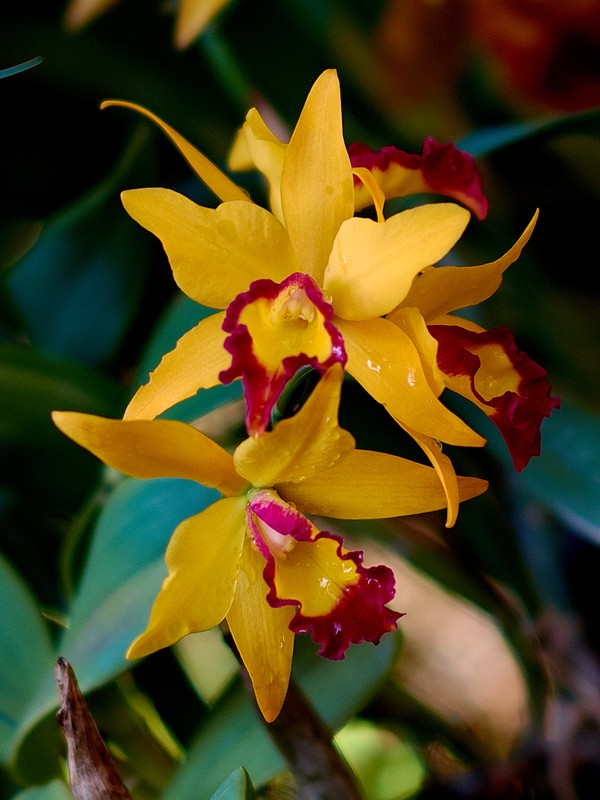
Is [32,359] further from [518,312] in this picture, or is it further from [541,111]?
[541,111]

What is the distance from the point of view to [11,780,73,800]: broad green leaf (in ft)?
2.04

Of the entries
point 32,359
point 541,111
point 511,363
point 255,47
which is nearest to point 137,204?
point 511,363

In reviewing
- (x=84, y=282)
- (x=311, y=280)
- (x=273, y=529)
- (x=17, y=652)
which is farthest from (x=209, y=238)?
(x=84, y=282)

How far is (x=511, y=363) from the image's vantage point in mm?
521

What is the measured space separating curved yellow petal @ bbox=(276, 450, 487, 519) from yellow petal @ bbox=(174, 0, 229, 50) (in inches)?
22.3

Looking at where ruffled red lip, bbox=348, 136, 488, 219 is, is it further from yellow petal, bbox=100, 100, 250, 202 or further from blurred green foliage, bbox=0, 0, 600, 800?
blurred green foliage, bbox=0, 0, 600, 800

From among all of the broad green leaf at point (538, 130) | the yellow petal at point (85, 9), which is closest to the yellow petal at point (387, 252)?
the broad green leaf at point (538, 130)

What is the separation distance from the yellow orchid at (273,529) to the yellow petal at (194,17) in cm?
56

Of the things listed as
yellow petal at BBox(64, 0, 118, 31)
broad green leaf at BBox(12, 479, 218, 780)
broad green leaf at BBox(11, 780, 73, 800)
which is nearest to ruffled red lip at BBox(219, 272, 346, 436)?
broad green leaf at BBox(12, 479, 218, 780)

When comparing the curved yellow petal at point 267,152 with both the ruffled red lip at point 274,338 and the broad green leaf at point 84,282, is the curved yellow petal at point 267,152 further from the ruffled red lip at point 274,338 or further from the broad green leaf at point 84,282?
the broad green leaf at point 84,282

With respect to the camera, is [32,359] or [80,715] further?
[32,359]

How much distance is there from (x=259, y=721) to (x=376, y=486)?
0.25 meters

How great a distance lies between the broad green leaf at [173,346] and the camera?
0.73 meters

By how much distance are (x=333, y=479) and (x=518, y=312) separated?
23.4 inches
